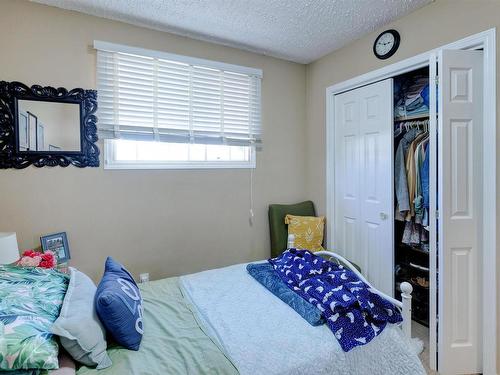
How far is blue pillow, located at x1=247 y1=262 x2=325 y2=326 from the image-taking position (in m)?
1.44

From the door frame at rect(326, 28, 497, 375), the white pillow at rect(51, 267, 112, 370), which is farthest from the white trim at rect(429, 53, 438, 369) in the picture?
the white pillow at rect(51, 267, 112, 370)

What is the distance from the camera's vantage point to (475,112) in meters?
1.88

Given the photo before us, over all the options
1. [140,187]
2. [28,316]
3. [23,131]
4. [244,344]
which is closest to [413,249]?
[244,344]

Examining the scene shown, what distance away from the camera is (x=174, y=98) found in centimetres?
258

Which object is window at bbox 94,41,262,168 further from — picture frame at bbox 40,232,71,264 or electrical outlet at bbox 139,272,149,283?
electrical outlet at bbox 139,272,149,283

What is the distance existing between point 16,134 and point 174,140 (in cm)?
112

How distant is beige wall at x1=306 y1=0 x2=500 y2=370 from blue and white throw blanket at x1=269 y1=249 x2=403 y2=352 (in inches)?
41.9

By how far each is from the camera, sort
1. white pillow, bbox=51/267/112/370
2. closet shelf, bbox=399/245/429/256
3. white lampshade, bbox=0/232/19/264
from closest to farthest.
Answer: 1. white pillow, bbox=51/267/112/370
2. white lampshade, bbox=0/232/19/264
3. closet shelf, bbox=399/245/429/256

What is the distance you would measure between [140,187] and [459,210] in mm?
2421

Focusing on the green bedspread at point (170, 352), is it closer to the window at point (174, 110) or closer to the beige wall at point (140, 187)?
the beige wall at point (140, 187)

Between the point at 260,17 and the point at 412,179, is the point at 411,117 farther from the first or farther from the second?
the point at 260,17

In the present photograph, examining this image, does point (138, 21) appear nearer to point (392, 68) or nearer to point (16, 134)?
point (16, 134)

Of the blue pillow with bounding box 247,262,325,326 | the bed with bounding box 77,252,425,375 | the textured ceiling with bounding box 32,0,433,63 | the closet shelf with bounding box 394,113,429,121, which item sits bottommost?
the bed with bounding box 77,252,425,375

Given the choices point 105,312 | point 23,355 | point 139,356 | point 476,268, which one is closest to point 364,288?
point 476,268
